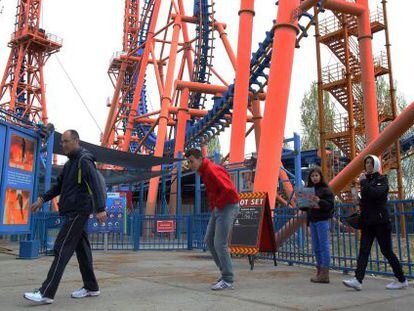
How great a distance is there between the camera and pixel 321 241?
6.10 metres

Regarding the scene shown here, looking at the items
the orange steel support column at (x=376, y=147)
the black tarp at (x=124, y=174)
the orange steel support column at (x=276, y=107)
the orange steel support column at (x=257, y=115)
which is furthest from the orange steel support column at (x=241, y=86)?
the orange steel support column at (x=376, y=147)

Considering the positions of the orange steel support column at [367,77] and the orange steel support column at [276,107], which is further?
the orange steel support column at [367,77]

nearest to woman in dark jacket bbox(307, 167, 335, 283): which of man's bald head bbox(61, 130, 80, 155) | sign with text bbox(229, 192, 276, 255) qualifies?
sign with text bbox(229, 192, 276, 255)

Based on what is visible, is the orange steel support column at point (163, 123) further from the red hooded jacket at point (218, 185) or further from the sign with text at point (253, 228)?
the red hooded jacket at point (218, 185)

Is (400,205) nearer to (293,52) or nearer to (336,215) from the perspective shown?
(336,215)

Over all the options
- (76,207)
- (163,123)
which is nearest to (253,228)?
(76,207)

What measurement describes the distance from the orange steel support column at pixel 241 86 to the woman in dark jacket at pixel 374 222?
1018 centimetres

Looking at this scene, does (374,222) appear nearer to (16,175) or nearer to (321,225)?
(321,225)

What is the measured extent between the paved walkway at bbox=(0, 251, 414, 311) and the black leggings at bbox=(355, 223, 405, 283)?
0.25 m

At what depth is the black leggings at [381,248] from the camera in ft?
17.2

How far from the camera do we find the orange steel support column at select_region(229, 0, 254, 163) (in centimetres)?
1512

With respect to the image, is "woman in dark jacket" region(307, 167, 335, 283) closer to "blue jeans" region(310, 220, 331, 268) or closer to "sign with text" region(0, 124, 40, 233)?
"blue jeans" region(310, 220, 331, 268)

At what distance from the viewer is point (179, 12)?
2619 cm

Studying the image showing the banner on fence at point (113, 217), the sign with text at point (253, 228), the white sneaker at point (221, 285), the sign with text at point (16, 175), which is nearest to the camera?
the white sneaker at point (221, 285)
